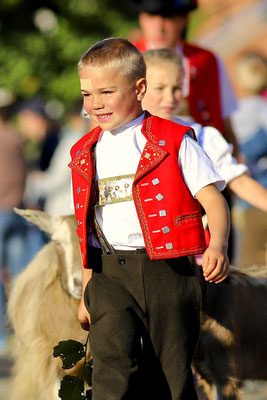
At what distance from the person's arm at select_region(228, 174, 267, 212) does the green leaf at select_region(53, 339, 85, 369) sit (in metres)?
1.20

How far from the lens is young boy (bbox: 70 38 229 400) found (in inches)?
118

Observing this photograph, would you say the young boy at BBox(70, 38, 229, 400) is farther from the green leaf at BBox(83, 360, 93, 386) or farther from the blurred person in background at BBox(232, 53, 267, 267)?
the blurred person in background at BBox(232, 53, 267, 267)

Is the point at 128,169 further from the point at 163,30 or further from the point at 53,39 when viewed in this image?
the point at 53,39

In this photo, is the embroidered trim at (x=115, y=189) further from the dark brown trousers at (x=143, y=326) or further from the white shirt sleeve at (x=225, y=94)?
the white shirt sleeve at (x=225, y=94)

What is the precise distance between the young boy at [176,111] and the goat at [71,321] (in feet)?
1.40

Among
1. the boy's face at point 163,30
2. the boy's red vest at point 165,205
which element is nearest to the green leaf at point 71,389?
the boy's red vest at point 165,205

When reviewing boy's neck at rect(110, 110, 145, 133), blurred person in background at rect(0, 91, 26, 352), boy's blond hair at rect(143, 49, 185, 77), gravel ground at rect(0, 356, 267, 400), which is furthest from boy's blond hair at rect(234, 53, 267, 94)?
boy's neck at rect(110, 110, 145, 133)

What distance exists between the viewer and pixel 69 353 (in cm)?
339

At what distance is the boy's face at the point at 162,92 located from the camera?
4.05 meters

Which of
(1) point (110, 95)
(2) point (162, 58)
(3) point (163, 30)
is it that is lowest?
(1) point (110, 95)

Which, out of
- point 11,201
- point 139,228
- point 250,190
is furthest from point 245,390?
point 11,201

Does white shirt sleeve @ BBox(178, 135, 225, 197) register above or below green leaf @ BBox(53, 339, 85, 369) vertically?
above

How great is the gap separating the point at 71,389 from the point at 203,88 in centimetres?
216

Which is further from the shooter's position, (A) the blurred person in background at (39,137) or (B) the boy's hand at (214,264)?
(A) the blurred person in background at (39,137)
